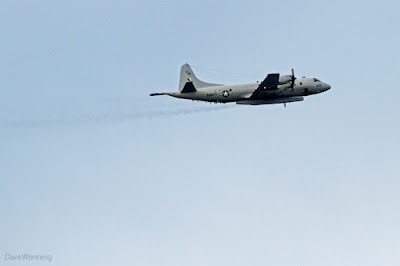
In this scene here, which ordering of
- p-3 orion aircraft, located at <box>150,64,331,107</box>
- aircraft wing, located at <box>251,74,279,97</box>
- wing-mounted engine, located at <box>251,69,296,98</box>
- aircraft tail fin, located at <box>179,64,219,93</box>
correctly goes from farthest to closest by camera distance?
aircraft tail fin, located at <box>179,64,219,93</box> < p-3 orion aircraft, located at <box>150,64,331,107</box> < wing-mounted engine, located at <box>251,69,296,98</box> < aircraft wing, located at <box>251,74,279,97</box>

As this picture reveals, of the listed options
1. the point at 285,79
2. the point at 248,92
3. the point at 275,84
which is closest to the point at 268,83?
the point at 275,84

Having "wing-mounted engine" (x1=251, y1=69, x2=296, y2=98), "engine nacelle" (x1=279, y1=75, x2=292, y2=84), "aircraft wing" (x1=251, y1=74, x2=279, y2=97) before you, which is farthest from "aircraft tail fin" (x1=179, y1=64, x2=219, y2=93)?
"engine nacelle" (x1=279, y1=75, x2=292, y2=84)

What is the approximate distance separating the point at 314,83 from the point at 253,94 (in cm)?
1033

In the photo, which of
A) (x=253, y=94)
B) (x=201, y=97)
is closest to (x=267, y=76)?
(x=253, y=94)

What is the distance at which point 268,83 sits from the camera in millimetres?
78625

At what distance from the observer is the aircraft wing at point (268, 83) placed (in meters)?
78.1

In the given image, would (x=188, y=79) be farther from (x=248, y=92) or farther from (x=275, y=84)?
(x=275, y=84)

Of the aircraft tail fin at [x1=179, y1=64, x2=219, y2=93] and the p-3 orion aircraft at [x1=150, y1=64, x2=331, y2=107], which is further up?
the aircraft tail fin at [x1=179, y1=64, x2=219, y2=93]

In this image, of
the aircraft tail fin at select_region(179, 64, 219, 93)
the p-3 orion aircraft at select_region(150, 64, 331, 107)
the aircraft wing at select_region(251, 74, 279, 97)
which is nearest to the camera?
the aircraft wing at select_region(251, 74, 279, 97)

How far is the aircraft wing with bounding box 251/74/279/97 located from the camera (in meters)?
78.1

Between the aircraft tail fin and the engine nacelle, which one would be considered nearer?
the engine nacelle

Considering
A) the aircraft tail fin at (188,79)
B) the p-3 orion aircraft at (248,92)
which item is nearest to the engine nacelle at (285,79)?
the p-3 orion aircraft at (248,92)

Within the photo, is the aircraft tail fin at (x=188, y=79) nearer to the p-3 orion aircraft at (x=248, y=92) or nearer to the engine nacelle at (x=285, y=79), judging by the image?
the p-3 orion aircraft at (x=248, y=92)

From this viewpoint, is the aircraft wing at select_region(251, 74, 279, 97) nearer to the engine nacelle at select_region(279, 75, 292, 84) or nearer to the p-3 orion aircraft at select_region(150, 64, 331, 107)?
the p-3 orion aircraft at select_region(150, 64, 331, 107)
